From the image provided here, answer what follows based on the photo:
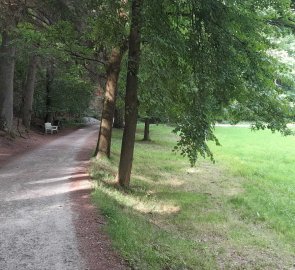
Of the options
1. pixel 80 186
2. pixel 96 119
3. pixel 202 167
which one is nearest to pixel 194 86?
pixel 80 186

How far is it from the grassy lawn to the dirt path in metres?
0.40

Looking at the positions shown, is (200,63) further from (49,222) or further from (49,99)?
(49,99)

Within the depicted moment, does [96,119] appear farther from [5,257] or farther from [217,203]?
[5,257]

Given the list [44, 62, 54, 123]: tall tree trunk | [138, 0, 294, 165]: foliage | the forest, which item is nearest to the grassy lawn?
the forest

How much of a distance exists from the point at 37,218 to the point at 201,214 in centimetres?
485

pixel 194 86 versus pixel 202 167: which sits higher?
→ pixel 194 86

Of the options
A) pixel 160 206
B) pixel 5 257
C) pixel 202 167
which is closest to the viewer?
pixel 5 257

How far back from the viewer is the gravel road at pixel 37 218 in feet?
19.1

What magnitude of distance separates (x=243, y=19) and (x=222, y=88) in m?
1.51

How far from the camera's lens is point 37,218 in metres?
7.65

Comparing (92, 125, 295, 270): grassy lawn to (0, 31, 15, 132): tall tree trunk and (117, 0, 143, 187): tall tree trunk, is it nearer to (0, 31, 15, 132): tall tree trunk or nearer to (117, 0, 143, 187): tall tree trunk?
(117, 0, 143, 187): tall tree trunk

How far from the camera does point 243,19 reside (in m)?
8.72

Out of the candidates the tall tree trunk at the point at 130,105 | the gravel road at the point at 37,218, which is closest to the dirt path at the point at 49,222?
the gravel road at the point at 37,218

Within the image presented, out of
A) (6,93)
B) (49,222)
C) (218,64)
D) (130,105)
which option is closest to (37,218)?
(49,222)
